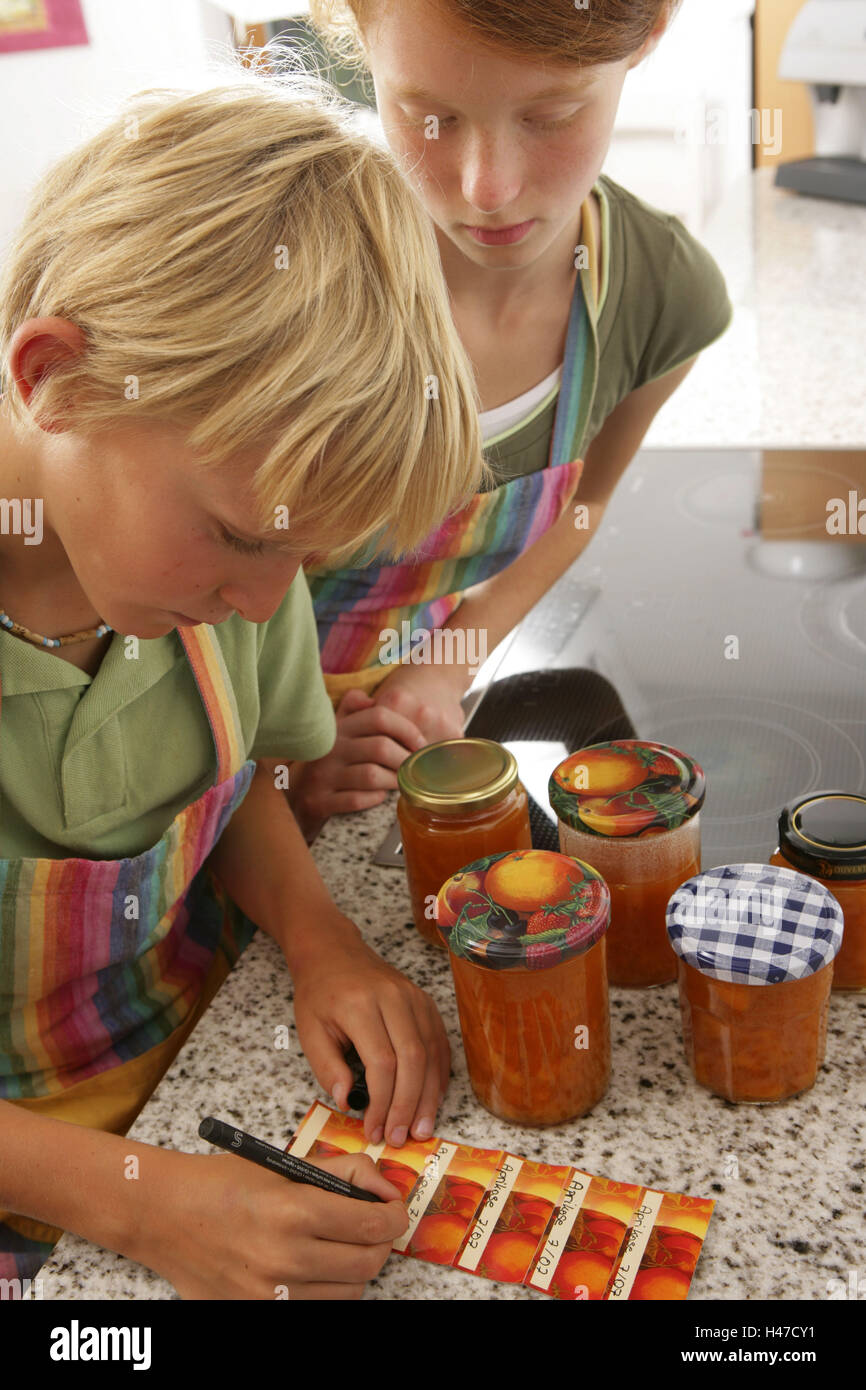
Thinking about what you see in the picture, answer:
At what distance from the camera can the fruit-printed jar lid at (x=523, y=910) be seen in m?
0.65

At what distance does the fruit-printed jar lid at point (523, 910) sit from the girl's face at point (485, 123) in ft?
1.49

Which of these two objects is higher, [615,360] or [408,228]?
[408,228]

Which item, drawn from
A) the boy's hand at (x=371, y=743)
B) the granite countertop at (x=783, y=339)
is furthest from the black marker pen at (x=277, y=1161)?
the granite countertop at (x=783, y=339)

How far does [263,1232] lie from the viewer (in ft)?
2.10

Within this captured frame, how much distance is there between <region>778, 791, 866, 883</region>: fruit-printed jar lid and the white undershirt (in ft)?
1.78

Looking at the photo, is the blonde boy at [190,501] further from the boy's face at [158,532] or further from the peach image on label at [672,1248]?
the peach image on label at [672,1248]

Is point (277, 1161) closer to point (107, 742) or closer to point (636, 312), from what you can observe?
point (107, 742)

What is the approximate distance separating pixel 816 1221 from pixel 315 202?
582 millimetres

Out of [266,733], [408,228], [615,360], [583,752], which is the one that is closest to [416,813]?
[583,752]

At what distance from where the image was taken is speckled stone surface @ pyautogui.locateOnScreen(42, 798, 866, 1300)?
627 millimetres

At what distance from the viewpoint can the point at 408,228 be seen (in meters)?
0.68

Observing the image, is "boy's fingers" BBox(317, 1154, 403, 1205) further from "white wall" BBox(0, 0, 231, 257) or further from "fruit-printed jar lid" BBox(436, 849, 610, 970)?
"white wall" BBox(0, 0, 231, 257)

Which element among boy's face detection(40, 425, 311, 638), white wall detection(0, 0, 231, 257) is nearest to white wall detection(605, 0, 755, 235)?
white wall detection(0, 0, 231, 257)
